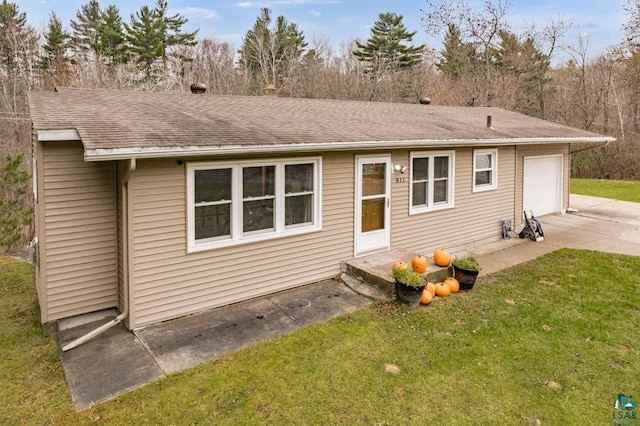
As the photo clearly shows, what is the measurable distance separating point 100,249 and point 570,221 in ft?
38.0

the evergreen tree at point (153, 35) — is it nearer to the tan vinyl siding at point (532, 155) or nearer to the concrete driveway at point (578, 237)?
the tan vinyl siding at point (532, 155)

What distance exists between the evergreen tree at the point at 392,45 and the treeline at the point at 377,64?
0.24 feet

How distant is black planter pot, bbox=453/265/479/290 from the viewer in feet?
22.3

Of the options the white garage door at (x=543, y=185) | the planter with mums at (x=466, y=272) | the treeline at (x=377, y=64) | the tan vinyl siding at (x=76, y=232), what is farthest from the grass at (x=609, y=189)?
the tan vinyl siding at (x=76, y=232)

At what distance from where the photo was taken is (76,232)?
18.5 ft

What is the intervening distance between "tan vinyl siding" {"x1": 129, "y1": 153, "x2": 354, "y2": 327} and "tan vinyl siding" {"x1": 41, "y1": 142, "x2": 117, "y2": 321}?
719 mm

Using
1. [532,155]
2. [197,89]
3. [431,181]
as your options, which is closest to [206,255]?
[431,181]

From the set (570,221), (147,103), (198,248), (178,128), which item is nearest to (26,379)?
(198,248)

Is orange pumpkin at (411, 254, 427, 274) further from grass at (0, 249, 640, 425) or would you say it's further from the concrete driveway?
the concrete driveway

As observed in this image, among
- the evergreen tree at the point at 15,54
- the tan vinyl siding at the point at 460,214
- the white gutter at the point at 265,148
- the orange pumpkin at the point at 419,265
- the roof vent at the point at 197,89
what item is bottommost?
the orange pumpkin at the point at 419,265

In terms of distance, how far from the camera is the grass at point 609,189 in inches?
639

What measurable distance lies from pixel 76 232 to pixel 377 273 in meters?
4.25

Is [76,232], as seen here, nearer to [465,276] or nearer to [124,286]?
[124,286]

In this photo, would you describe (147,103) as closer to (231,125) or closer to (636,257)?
(231,125)
